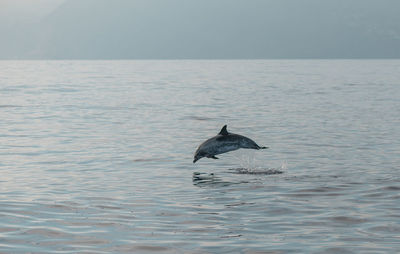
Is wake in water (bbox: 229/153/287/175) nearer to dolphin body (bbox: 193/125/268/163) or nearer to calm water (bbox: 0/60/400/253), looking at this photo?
calm water (bbox: 0/60/400/253)

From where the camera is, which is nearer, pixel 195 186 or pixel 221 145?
pixel 195 186

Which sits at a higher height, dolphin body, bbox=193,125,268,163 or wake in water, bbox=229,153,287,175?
dolphin body, bbox=193,125,268,163

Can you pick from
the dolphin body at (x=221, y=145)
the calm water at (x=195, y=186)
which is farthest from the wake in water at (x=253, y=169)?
the dolphin body at (x=221, y=145)

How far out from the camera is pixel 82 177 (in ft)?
63.0

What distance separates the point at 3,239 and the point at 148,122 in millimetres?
25306

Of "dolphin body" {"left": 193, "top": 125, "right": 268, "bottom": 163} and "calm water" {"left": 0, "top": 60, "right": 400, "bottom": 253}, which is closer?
"calm water" {"left": 0, "top": 60, "right": 400, "bottom": 253}

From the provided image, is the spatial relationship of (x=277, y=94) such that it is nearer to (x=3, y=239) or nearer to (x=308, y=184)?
(x=308, y=184)

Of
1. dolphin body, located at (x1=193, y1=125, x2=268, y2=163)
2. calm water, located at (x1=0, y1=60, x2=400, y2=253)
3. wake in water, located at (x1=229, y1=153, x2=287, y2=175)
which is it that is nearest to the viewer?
calm water, located at (x1=0, y1=60, x2=400, y2=253)

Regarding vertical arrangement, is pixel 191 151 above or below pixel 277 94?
below

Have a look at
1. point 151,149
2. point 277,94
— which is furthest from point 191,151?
point 277,94

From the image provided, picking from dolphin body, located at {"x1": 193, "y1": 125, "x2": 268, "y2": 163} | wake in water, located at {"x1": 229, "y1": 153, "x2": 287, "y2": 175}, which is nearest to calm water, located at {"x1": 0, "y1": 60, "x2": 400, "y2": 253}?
wake in water, located at {"x1": 229, "y1": 153, "x2": 287, "y2": 175}

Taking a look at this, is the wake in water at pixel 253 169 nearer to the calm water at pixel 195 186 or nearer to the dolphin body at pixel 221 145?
the calm water at pixel 195 186

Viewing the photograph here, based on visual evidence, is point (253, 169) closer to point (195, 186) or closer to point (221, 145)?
point (221, 145)

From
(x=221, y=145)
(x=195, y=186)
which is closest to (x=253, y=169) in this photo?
(x=221, y=145)
